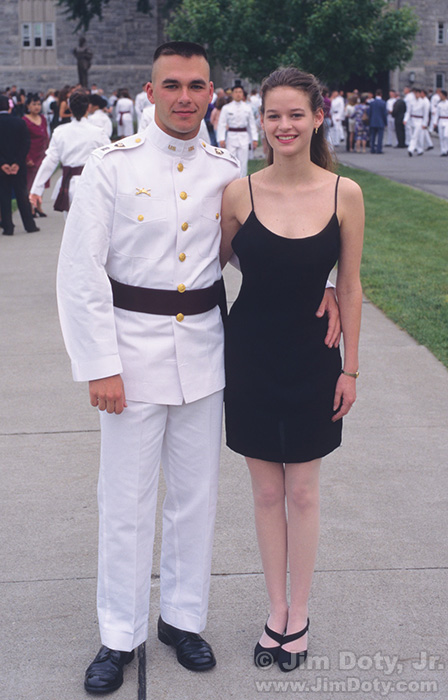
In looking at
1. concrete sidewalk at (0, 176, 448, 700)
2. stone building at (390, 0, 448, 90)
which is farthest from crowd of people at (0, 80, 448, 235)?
stone building at (390, 0, 448, 90)

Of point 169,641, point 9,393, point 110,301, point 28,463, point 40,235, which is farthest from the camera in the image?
point 40,235

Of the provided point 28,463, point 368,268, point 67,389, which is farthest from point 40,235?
point 28,463

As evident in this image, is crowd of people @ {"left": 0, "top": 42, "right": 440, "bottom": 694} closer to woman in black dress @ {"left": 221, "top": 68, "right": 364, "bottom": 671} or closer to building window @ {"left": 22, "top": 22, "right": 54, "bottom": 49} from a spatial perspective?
woman in black dress @ {"left": 221, "top": 68, "right": 364, "bottom": 671}

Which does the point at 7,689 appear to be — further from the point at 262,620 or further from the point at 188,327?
the point at 188,327

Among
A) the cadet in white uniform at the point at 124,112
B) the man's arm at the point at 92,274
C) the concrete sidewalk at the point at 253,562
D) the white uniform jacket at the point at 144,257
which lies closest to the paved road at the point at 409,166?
the cadet in white uniform at the point at 124,112

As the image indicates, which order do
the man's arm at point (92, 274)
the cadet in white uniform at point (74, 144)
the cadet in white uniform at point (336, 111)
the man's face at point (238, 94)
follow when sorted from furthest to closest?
the cadet in white uniform at point (336, 111) < the man's face at point (238, 94) < the cadet in white uniform at point (74, 144) < the man's arm at point (92, 274)

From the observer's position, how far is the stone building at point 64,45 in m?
53.8

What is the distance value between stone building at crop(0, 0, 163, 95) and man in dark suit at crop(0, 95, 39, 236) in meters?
41.4

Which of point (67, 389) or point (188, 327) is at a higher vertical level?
point (188, 327)

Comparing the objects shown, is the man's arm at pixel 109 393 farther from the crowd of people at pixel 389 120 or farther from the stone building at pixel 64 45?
the stone building at pixel 64 45

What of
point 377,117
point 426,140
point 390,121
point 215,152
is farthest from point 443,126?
point 215,152

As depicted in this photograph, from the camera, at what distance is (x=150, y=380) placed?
9.94ft

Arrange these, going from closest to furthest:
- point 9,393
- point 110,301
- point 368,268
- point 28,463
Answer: point 110,301 < point 28,463 < point 9,393 < point 368,268

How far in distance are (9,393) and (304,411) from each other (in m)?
3.76
